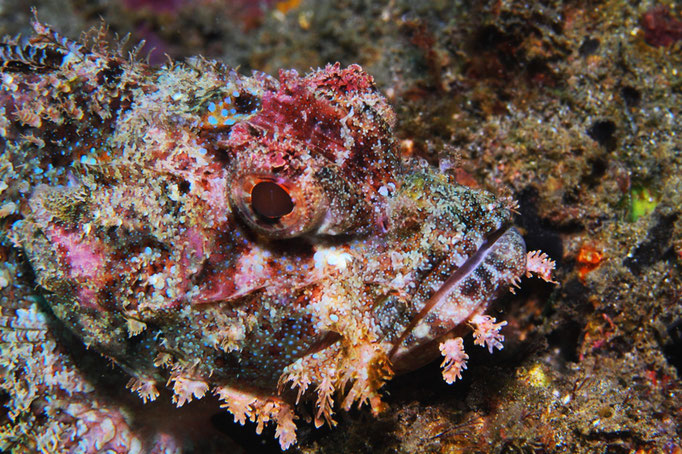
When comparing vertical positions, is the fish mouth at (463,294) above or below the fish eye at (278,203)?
below

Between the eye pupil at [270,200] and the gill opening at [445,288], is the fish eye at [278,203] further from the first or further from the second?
the gill opening at [445,288]

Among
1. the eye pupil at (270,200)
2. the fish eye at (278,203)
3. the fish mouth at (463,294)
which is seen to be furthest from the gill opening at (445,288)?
the eye pupil at (270,200)

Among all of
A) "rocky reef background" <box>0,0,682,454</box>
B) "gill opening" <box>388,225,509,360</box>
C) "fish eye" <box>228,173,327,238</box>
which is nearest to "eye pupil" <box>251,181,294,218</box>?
"fish eye" <box>228,173,327,238</box>

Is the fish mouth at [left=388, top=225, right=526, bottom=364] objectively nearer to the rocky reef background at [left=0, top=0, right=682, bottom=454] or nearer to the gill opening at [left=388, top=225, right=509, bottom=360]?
the gill opening at [left=388, top=225, right=509, bottom=360]

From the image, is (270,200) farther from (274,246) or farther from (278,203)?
(274,246)

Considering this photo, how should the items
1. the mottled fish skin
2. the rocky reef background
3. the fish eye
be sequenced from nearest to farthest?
1. the fish eye
2. the mottled fish skin
3. the rocky reef background

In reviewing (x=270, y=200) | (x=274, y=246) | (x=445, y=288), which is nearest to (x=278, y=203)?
(x=270, y=200)
